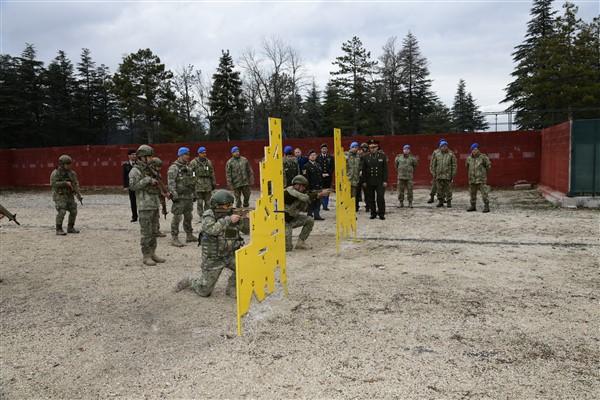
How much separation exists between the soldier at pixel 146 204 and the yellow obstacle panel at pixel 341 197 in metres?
2.91

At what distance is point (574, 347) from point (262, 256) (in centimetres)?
293

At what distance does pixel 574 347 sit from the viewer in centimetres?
370

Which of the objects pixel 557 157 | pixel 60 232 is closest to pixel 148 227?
pixel 60 232

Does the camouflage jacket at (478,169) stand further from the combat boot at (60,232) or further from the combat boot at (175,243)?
the combat boot at (60,232)

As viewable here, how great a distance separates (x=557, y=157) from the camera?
44.1ft

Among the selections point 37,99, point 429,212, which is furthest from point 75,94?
point 429,212

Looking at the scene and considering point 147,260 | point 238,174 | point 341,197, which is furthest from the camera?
point 238,174

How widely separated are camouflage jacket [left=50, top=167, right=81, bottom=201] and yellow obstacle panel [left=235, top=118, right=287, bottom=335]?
6.76 m

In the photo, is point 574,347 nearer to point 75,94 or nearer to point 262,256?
point 262,256

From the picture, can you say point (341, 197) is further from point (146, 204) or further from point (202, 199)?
point (202, 199)

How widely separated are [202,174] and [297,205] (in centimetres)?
281

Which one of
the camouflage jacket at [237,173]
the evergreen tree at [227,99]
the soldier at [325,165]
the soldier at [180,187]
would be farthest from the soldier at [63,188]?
the evergreen tree at [227,99]

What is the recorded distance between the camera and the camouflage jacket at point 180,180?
26.9ft


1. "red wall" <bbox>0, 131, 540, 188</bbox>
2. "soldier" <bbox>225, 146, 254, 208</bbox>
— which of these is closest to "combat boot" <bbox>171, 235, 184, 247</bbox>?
"soldier" <bbox>225, 146, 254, 208</bbox>
